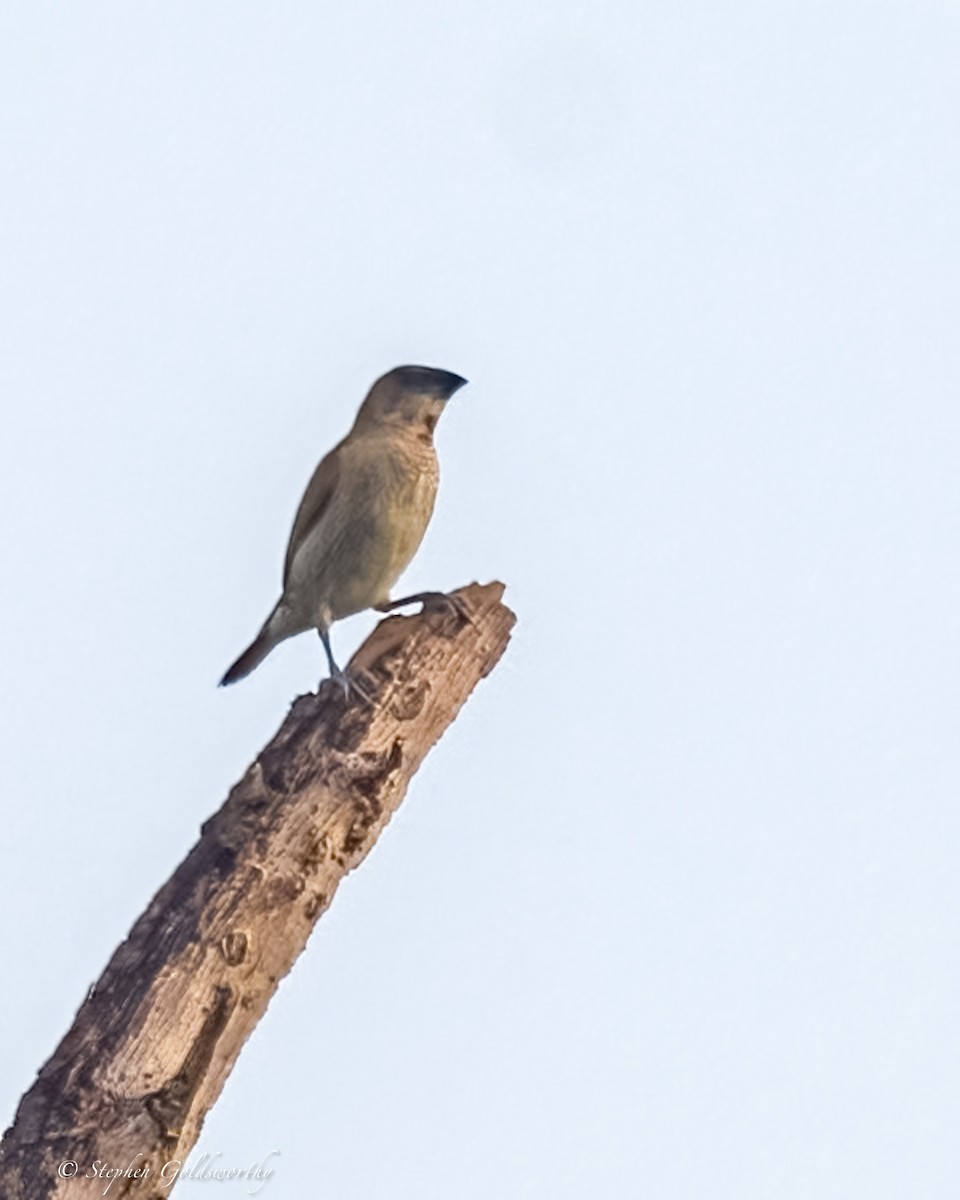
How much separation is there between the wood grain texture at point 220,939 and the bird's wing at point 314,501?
6.97 feet

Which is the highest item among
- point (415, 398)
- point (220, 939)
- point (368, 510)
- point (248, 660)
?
point (415, 398)

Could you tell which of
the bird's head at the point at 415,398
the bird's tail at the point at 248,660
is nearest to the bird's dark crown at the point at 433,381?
the bird's head at the point at 415,398

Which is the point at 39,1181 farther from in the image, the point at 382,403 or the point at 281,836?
the point at 382,403

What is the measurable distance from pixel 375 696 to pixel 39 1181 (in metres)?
1.96

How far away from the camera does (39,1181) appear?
520cm

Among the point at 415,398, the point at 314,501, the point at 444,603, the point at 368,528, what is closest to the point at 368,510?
the point at 368,528

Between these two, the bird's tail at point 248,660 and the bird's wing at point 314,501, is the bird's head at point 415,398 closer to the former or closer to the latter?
the bird's wing at point 314,501

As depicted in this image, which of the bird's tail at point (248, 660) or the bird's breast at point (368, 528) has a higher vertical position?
the bird's breast at point (368, 528)

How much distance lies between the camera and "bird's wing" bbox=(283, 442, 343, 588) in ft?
28.7

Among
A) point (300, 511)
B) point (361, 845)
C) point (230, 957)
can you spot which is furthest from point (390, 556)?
point (230, 957)

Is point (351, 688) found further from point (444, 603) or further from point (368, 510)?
point (368, 510)

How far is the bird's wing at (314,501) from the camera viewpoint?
874cm

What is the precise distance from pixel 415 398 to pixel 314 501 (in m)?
0.64

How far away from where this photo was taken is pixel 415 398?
28.9 ft
